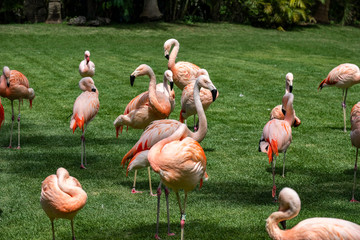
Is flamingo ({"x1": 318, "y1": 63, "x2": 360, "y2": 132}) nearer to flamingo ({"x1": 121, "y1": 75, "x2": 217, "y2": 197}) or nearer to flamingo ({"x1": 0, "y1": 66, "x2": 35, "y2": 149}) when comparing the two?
flamingo ({"x1": 121, "y1": 75, "x2": 217, "y2": 197})

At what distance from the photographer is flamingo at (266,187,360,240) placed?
129 inches

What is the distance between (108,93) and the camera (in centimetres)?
1227

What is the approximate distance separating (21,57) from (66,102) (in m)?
5.32

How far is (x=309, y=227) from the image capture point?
134 inches

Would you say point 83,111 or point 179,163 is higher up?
point 179,163

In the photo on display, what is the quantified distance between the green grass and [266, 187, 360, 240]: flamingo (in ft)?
4.38

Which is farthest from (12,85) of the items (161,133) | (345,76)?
(345,76)

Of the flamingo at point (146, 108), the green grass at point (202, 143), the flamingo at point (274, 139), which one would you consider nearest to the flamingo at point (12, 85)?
the green grass at point (202, 143)

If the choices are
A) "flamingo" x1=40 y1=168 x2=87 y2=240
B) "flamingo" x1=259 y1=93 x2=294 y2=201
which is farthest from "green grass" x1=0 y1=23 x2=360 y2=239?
"flamingo" x1=40 y1=168 x2=87 y2=240

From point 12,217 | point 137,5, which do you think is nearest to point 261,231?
point 12,217

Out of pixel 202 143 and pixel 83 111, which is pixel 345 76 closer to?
pixel 202 143

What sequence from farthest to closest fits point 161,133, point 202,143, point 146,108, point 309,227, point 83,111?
point 202,143 → point 83,111 → point 146,108 → point 161,133 → point 309,227

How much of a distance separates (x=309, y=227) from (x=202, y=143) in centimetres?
517

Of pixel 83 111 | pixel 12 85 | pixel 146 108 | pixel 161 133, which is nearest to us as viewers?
pixel 161 133
